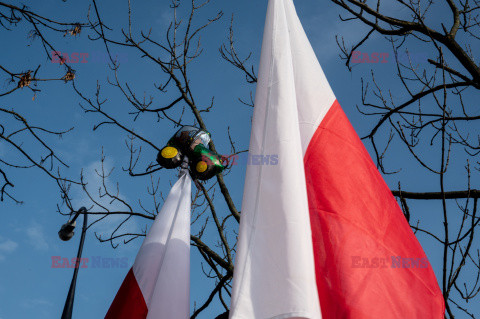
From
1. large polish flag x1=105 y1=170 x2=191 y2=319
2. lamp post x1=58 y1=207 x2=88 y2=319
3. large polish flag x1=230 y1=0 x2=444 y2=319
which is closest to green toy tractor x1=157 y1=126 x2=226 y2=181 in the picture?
large polish flag x1=105 y1=170 x2=191 y2=319

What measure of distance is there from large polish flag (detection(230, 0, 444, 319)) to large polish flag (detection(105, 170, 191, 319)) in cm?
98

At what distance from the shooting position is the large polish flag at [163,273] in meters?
2.46

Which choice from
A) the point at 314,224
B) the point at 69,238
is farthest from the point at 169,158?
the point at 314,224

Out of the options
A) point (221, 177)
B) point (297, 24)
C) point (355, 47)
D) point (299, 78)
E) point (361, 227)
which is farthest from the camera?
point (221, 177)

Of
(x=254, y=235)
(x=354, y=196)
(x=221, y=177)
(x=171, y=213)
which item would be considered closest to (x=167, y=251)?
(x=171, y=213)

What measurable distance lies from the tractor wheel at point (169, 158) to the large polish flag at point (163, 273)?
8.3 inches

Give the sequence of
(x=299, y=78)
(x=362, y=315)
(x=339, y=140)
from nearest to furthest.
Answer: (x=362, y=315)
(x=339, y=140)
(x=299, y=78)

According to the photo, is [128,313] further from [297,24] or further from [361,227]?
[297,24]

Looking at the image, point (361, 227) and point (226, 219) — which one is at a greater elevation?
point (226, 219)

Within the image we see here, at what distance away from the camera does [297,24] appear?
2.46 m

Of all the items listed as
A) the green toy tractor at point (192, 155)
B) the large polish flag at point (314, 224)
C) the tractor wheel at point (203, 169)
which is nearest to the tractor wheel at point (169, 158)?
the green toy tractor at point (192, 155)

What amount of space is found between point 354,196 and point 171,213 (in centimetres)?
129

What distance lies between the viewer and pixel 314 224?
1.86 meters

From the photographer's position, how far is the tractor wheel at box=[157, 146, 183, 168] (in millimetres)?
2994
